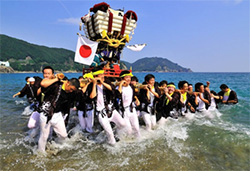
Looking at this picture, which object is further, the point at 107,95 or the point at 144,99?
the point at 144,99

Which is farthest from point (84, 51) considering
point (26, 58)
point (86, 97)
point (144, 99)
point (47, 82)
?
point (26, 58)

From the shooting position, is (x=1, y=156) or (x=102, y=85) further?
(x=102, y=85)

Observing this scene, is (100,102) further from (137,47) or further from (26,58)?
(26,58)

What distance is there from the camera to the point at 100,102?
4586 millimetres

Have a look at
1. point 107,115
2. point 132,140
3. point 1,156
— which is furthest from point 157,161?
point 1,156

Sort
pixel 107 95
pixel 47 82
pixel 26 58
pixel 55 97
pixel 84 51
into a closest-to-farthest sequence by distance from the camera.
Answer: pixel 47 82 → pixel 55 97 → pixel 107 95 → pixel 84 51 → pixel 26 58

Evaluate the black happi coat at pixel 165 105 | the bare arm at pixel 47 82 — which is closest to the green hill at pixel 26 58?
the black happi coat at pixel 165 105

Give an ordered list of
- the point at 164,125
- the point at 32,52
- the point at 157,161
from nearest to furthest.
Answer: the point at 157,161
the point at 164,125
the point at 32,52

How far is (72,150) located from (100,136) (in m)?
1.07

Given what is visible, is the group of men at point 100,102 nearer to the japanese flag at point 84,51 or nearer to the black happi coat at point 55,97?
the black happi coat at point 55,97

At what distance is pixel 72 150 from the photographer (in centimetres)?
453

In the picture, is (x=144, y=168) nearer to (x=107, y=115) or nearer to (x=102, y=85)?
(x=107, y=115)

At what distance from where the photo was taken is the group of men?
3.94 m

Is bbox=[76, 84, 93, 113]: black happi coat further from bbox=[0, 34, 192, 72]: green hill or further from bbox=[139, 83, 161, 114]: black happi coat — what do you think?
bbox=[0, 34, 192, 72]: green hill
